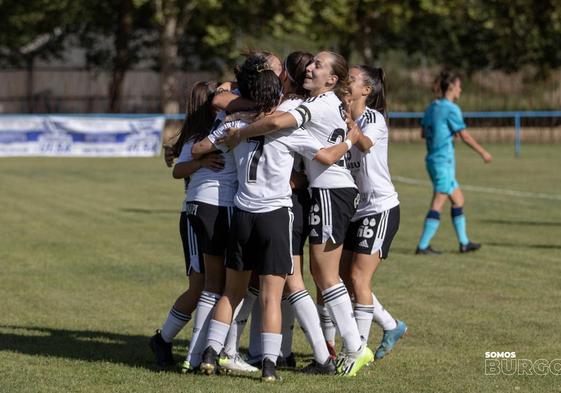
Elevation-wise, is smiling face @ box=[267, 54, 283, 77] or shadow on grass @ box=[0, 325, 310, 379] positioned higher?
smiling face @ box=[267, 54, 283, 77]

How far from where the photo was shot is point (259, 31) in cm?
5088

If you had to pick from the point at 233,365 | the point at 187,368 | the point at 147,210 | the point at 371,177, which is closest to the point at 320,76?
the point at 371,177

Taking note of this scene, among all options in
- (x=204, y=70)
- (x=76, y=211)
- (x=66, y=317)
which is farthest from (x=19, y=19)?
(x=66, y=317)

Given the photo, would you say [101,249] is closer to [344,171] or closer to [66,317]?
[66,317]

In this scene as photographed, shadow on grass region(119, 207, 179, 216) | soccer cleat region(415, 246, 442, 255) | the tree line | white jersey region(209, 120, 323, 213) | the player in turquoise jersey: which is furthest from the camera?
the tree line

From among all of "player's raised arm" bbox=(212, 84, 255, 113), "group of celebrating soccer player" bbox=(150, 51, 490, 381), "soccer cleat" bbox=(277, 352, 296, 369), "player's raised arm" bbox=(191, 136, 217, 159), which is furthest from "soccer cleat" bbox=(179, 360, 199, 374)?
"player's raised arm" bbox=(212, 84, 255, 113)

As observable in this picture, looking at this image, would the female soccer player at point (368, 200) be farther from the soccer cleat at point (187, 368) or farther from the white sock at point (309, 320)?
the soccer cleat at point (187, 368)

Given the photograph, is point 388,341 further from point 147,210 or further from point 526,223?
point 147,210

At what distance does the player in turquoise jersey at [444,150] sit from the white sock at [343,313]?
19.7ft

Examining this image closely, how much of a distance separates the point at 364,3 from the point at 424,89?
7029mm

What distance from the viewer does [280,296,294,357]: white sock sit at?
7422mm

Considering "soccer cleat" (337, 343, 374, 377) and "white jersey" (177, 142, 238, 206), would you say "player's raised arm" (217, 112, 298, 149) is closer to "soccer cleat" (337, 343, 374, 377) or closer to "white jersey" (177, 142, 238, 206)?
"white jersey" (177, 142, 238, 206)

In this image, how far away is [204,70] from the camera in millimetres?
53781

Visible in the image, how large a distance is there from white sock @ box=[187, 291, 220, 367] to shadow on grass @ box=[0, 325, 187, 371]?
328 millimetres
